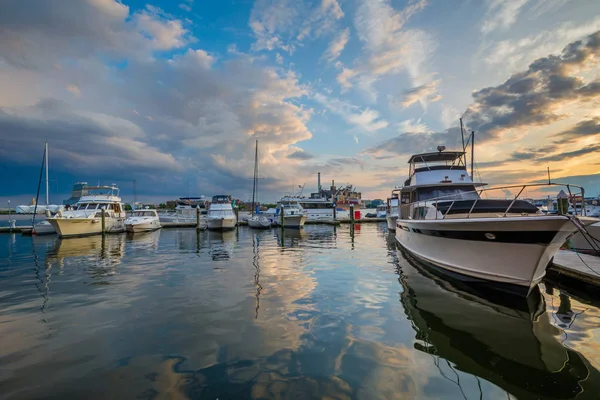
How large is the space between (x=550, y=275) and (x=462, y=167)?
6340mm

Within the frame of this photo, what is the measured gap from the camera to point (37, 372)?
404 centimetres

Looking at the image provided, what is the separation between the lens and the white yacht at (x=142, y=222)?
2861 centimetres

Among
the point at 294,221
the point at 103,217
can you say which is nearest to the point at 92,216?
the point at 103,217

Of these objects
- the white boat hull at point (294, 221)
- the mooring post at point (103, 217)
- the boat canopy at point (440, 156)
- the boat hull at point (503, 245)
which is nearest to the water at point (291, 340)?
the boat hull at point (503, 245)

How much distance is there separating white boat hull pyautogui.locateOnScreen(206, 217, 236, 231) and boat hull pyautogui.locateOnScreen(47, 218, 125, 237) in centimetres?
895

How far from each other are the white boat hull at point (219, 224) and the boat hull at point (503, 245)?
25.4 m

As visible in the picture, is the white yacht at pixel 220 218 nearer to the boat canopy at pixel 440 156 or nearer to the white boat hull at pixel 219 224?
the white boat hull at pixel 219 224

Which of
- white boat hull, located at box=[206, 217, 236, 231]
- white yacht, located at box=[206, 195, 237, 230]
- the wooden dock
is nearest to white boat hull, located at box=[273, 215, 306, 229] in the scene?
white yacht, located at box=[206, 195, 237, 230]

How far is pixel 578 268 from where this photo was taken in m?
8.80

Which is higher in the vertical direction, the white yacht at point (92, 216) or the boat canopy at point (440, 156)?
the boat canopy at point (440, 156)

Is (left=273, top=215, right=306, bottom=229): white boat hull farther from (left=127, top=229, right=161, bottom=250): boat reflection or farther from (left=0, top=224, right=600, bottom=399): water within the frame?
(left=0, top=224, right=600, bottom=399): water

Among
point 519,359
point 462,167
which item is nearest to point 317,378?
point 519,359

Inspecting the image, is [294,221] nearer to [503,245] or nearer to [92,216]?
[92,216]

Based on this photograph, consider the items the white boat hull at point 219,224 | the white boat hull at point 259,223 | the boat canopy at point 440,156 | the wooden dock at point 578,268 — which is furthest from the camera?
the white boat hull at point 259,223
